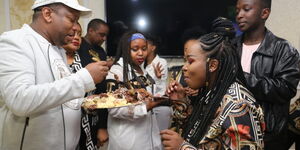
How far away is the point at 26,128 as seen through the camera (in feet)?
4.32

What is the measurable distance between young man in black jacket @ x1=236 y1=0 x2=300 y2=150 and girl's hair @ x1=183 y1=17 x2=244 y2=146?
20.8 inches

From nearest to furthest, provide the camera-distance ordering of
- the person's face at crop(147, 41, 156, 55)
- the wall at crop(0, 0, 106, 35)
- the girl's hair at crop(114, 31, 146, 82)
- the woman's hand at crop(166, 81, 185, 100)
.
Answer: the woman's hand at crop(166, 81, 185, 100) < the girl's hair at crop(114, 31, 146, 82) < the person's face at crop(147, 41, 156, 55) < the wall at crop(0, 0, 106, 35)

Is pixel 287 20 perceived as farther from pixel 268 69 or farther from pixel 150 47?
pixel 268 69

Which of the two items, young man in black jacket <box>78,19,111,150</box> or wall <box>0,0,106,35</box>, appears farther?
wall <box>0,0,106,35</box>

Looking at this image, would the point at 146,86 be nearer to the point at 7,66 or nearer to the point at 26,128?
the point at 26,128

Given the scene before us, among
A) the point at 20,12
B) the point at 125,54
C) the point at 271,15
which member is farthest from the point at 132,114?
the point at 20,12

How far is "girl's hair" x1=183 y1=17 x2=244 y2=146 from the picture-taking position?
1.31m

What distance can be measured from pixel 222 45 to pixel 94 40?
9.01 feet

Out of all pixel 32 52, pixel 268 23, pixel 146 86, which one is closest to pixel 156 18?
pixel 268 23

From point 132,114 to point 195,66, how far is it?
0.74 m

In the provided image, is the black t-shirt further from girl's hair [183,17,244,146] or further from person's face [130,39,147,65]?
girl's hair [183,17,244,146]

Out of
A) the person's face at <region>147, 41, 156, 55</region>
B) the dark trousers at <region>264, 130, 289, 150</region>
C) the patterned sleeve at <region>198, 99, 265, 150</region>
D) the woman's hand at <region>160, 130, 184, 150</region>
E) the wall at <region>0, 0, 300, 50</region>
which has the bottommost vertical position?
the dark trousers at <region>264, 130, 289, 150</region>

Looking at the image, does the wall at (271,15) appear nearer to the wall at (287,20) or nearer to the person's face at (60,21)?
the wall at (287,20)

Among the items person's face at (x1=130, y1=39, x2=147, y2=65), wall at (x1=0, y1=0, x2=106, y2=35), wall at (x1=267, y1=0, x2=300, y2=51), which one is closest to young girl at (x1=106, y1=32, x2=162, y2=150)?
person's face at (x1=130, y1=39, x2=147, y2=65)
